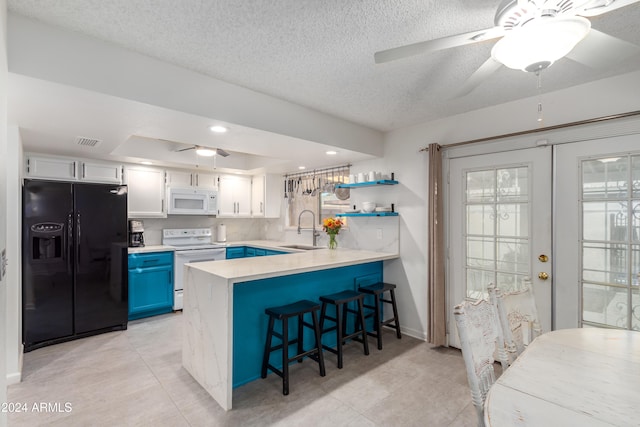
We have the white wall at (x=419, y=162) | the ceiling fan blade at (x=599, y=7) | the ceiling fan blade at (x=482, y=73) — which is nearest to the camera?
the ceiling fan blade at (x=599, y=7)

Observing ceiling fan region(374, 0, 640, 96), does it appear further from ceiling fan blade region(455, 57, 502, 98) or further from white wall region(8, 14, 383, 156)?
white wall region(8, 14, 383, 156)

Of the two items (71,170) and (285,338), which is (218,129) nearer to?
(285,338)

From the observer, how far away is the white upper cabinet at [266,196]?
5.30 meters

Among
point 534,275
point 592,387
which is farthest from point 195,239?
point 592,387

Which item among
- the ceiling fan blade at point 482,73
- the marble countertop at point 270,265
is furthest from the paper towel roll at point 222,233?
the ceiling fan blade at point 482,73

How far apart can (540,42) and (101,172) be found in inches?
175

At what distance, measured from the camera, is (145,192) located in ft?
14.2

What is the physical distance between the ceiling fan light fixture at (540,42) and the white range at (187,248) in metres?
4.02

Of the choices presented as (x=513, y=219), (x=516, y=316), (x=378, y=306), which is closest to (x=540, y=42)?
(x=516, y=316)

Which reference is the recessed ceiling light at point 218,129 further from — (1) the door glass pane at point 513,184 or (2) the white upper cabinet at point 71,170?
(1) the door glass pane at point 513,184

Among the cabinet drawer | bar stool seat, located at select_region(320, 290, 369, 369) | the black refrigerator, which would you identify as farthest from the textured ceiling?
the cabinet drawer

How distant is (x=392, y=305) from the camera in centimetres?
357

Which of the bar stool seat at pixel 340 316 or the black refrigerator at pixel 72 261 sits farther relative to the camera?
the black refrigerator at pixel 72 261

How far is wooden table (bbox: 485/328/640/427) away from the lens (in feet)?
3.11
